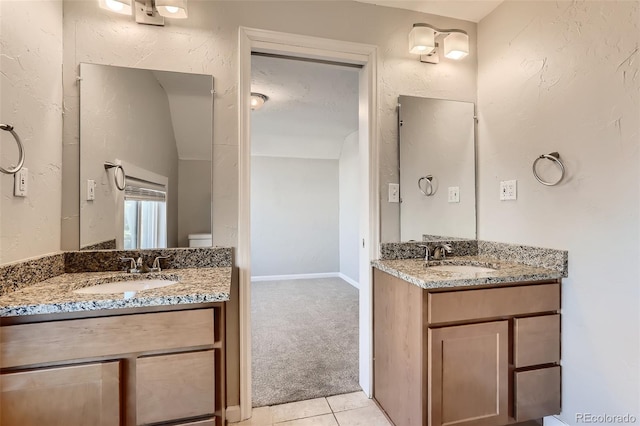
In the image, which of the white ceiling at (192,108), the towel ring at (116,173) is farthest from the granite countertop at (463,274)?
the towel ring at (116,173)

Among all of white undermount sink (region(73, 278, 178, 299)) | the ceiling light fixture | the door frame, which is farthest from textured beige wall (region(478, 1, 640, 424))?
the ceiling light fixture

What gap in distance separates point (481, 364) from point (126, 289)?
1632mm

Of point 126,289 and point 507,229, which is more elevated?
point 507,229

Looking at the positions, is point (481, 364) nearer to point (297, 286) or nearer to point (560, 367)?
point (560, 367)

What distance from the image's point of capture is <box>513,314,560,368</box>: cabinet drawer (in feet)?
4.76

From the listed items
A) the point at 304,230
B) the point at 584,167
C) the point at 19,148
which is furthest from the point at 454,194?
the point at 304,230

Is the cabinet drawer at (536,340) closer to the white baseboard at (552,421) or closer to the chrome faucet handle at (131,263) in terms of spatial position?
the white baseboard at (552,421)

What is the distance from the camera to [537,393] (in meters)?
1.48

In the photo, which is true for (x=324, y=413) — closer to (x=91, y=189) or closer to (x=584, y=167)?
(x=91, y=189)

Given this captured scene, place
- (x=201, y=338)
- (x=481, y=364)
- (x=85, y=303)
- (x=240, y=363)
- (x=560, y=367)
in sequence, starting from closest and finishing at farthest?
(x=85, y=303) → (x=201, y=338) → (x=481, y=364) → (x=560, y=367) → (x=240, y=363)

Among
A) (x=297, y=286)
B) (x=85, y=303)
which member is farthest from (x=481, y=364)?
(x=297, y=286)

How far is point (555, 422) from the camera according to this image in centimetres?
152

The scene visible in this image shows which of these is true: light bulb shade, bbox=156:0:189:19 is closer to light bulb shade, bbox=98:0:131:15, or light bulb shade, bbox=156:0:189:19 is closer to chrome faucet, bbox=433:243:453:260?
light bulb shade, bbox=98:0:131:15

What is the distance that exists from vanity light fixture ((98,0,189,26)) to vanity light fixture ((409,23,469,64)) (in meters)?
1.23
